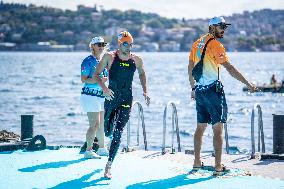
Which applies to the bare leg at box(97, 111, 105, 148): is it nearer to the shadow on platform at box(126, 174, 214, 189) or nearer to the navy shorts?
the shadow on platform at box(126, 174, 214, 189)

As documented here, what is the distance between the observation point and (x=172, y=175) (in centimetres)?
950

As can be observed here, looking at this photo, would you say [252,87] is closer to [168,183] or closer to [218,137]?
[218,137]

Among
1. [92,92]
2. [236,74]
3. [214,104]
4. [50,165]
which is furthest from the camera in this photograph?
[92,92]

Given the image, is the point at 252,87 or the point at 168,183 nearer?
the point at 168,183

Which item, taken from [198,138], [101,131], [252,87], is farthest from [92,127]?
[252,87]

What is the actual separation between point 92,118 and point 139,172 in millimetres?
1501

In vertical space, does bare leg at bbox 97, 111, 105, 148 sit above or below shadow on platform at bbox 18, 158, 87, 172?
above

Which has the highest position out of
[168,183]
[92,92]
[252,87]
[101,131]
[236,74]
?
[236,74]

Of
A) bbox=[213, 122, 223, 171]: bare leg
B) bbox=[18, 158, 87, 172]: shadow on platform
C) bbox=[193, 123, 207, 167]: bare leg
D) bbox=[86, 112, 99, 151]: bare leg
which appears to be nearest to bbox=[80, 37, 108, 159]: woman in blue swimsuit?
bbox=[86, 112, 99, 151]: bare leg

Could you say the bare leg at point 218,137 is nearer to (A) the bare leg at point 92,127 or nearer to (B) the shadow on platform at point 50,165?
(A) the bare leg at point 92,127

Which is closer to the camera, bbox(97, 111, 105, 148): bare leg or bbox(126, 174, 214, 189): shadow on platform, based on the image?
bbox(126, 174, 214, 189): shadow on platform

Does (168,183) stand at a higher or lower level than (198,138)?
lower

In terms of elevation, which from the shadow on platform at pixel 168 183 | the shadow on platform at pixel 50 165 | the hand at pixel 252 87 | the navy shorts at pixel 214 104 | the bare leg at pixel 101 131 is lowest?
the shadow on platform at pixel 168 183

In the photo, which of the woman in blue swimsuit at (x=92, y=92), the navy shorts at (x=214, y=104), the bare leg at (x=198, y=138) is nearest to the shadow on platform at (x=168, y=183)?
the bare leg at (x=198, y=138)
